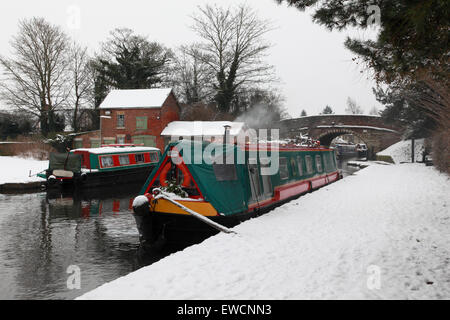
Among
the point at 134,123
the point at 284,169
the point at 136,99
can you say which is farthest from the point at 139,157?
the point at 284,169

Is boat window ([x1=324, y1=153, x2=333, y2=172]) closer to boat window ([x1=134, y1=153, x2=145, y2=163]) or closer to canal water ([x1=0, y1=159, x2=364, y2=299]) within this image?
canal water ([x1=0, y1=159, x2=364, y2=299])

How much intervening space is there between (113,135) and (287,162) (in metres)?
23.3

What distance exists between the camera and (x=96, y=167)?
1947 centimetres

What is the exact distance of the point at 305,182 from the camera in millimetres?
13156

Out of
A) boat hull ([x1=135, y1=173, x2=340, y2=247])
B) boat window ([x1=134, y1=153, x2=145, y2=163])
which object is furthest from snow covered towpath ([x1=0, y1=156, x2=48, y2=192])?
boat hull ([x1=135, y1=173, x2=340, y2=247])

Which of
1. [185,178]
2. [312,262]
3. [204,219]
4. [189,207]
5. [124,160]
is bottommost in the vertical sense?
[312,262]

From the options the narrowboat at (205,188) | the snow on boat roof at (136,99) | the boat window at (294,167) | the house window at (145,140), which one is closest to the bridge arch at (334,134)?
the snow on boat roof at (136,99)

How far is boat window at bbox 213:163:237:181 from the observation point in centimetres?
813

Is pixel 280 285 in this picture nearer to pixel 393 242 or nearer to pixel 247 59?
pixel 393 242

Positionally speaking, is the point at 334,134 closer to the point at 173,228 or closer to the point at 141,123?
the point at 141,123

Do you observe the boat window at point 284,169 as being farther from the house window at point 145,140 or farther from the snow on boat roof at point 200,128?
the house window at point 145,140

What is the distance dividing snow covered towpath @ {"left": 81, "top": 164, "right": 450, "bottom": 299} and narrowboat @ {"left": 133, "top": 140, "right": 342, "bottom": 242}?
590 mm

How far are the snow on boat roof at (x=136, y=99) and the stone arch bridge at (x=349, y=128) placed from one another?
15735 millimetres

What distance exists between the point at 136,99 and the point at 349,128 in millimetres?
23631
